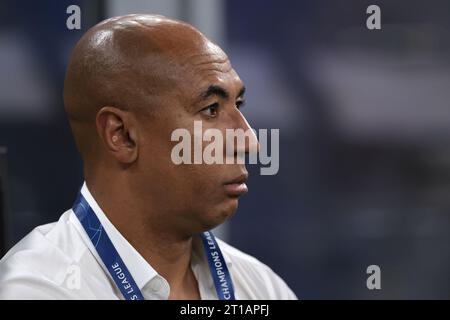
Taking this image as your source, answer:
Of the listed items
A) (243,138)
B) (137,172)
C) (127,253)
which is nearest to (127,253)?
(127,253)

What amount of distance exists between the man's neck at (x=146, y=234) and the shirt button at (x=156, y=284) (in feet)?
0.11

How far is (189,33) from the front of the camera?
123cm

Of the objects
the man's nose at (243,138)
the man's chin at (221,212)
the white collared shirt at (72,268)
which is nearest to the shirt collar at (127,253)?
the white collared shirt at (72,268)

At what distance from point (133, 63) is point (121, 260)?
0.32 meters

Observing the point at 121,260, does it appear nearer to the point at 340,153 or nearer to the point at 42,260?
the point at 42,260

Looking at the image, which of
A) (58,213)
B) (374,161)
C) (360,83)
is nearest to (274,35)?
(360,83)

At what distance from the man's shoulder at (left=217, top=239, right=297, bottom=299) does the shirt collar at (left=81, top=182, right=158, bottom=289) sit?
0.18 m

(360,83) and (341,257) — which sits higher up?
(360,83)

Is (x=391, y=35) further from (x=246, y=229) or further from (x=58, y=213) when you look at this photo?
(x=58, y=213)

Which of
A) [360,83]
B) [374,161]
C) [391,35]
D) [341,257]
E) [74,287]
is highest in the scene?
[391,35]

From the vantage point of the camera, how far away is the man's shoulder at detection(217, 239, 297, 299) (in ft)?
4.47

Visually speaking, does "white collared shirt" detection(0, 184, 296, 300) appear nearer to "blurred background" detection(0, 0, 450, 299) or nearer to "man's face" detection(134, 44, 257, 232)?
"man's face" detection(134, 44, 257, 232)

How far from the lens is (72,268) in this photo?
117 centimetres
